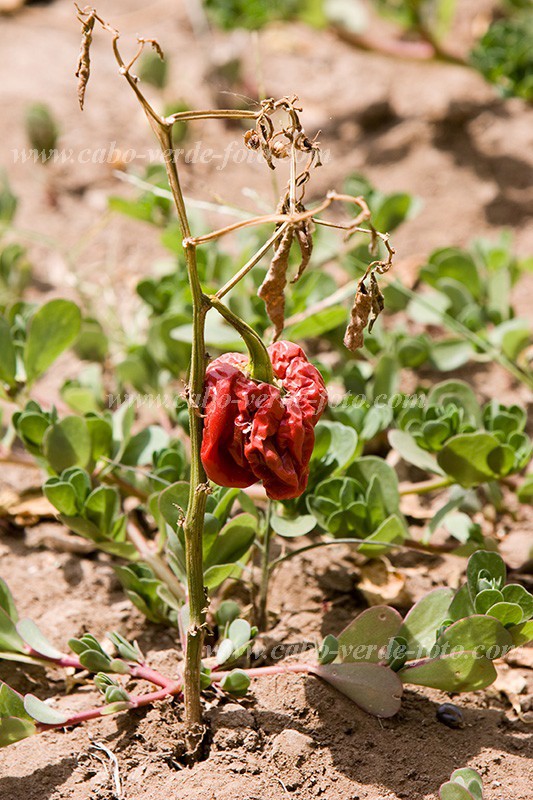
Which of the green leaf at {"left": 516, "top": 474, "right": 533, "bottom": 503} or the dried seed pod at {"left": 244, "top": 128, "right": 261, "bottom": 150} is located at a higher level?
the dried seed pod at {"left": 244, "top": 128, "right": 261, "bottom": 150}

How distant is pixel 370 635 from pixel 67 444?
2.74ft

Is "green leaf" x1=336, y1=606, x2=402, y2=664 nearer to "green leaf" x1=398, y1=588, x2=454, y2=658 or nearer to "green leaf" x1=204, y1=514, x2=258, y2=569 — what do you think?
"green leaf" x1=398, y1=588, x2=454, y2=658

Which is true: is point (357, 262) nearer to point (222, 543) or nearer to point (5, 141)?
point (222, 543)

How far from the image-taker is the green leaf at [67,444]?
7.30 ft

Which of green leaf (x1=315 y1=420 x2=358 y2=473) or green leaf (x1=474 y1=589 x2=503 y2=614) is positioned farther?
green leaf (x1=315 y1=420 x2=358 y2=473)

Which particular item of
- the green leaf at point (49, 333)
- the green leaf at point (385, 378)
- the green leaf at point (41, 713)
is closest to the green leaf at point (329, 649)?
the green leaf at point (41, 713)

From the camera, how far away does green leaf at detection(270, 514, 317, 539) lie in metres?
2.01

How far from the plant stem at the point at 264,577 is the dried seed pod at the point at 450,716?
0.44 meters

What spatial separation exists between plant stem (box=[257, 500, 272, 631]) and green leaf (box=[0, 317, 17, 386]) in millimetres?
757

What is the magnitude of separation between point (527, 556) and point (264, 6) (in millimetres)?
2739

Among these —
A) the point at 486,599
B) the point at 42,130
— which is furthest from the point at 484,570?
the point at 42,130

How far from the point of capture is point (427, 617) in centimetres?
197

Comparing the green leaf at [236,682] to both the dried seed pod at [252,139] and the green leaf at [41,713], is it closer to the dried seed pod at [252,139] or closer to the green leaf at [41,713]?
the green leaf at [41,713]

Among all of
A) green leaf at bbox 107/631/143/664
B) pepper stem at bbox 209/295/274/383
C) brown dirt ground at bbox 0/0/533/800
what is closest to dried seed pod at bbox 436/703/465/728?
brown dirt ground at bbox 0/0/533/800
